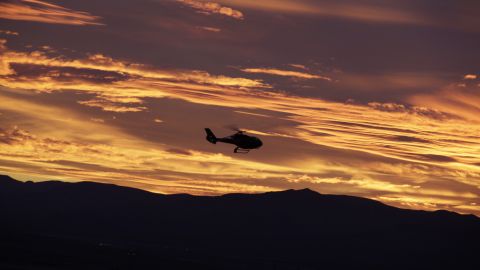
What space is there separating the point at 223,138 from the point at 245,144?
1183 centimetres

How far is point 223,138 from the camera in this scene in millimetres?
199875

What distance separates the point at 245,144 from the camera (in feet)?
623
